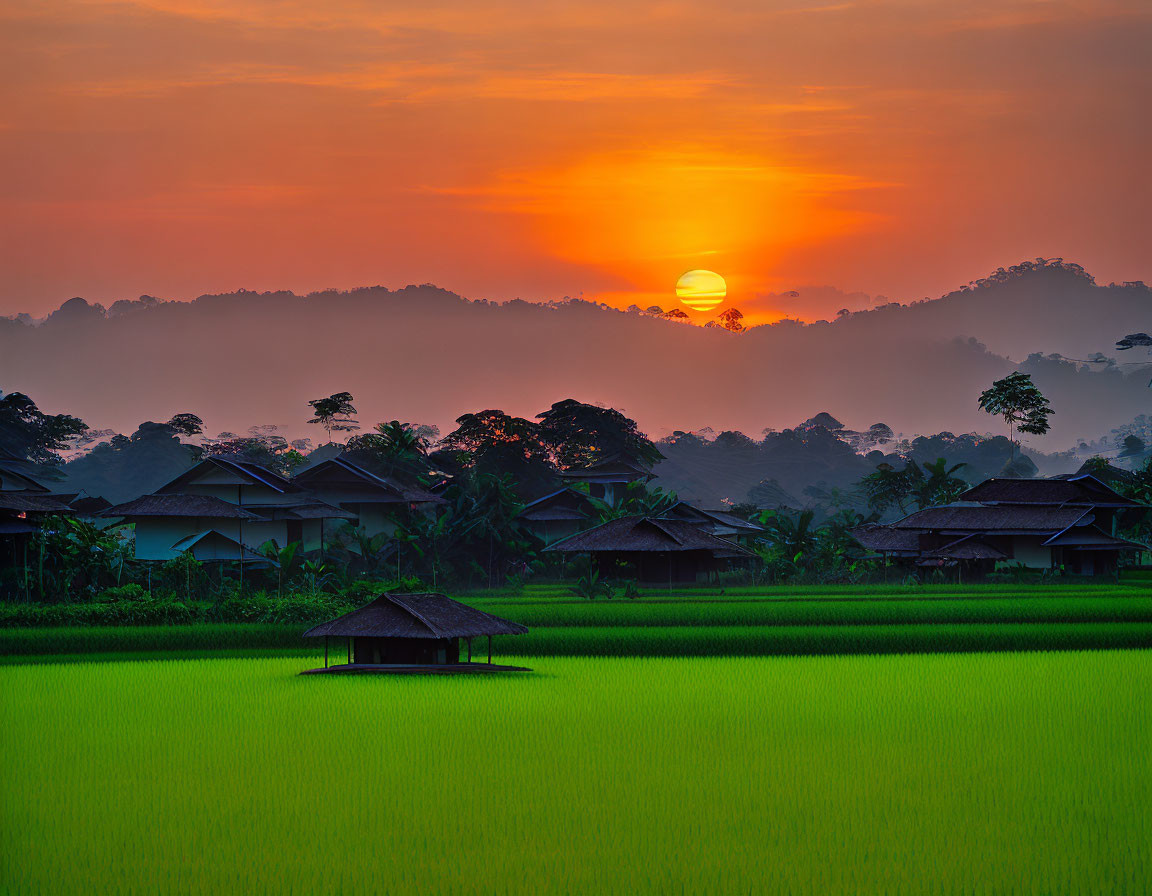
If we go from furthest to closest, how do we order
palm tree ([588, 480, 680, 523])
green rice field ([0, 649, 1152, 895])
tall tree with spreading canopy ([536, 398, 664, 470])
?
tall tree with spreading canopy ([536, 398, 664, 470]) → palm tree ([588, 480, 680, 523]) → green rice field ([0, 649, 1152, 895])

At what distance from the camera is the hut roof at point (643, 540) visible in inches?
1660

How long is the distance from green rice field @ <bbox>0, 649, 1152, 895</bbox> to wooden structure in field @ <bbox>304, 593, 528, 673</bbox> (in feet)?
3.47

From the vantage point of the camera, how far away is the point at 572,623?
2986cm

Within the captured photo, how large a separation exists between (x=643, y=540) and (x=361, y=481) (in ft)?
45.0

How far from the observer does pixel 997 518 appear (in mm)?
48000

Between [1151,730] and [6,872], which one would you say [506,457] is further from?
[6,872]

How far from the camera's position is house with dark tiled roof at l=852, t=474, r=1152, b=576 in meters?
46.6

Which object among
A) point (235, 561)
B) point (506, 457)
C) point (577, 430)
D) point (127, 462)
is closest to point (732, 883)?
point (235, 561)

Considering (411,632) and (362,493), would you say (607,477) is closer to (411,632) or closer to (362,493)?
(362,493)

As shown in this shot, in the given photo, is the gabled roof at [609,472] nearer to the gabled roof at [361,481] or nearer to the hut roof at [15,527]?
the gabled roof at [361,481]

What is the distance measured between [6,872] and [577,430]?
6091 centimetres

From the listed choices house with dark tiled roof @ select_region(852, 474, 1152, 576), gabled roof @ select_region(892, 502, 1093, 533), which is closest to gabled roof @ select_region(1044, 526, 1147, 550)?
house with dark tiled roof @ select_region(852, 474, 1152, 576)

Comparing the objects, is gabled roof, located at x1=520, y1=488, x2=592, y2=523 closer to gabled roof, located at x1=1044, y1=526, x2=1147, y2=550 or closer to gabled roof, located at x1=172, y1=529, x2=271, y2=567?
gabled roof, located at x1=172, y1=529, x2=271, y2=567

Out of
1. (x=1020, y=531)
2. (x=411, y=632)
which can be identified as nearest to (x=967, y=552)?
(x=1020, y=531)
